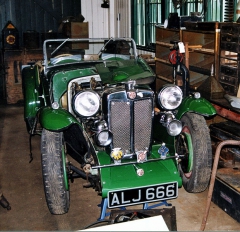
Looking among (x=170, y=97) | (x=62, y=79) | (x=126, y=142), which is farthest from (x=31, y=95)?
(x=170, y=97)

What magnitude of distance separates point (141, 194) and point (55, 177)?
68cm

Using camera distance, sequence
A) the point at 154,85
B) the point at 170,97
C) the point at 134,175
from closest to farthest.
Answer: the point at 134,175, the point at 170,97, the point at 154,85

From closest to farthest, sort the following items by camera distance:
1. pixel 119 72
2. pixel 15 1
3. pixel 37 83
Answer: pixel 119 72 < pixel 37 83 < pixel 15 1

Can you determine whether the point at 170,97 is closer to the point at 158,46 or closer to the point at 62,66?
the point at 62,66

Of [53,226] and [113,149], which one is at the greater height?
[113,149]

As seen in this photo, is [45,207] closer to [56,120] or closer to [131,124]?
[56,120]

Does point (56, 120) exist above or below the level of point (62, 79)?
below

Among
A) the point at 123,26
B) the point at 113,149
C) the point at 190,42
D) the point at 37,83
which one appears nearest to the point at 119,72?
the point at 113,149

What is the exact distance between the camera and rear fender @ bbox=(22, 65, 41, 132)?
4703 mm

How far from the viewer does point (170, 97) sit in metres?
3.44

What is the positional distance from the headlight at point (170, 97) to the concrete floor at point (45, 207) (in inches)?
34.4

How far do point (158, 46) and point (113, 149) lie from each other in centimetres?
370

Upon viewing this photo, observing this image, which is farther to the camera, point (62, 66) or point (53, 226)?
point (62, 66)

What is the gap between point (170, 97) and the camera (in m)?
3.44
